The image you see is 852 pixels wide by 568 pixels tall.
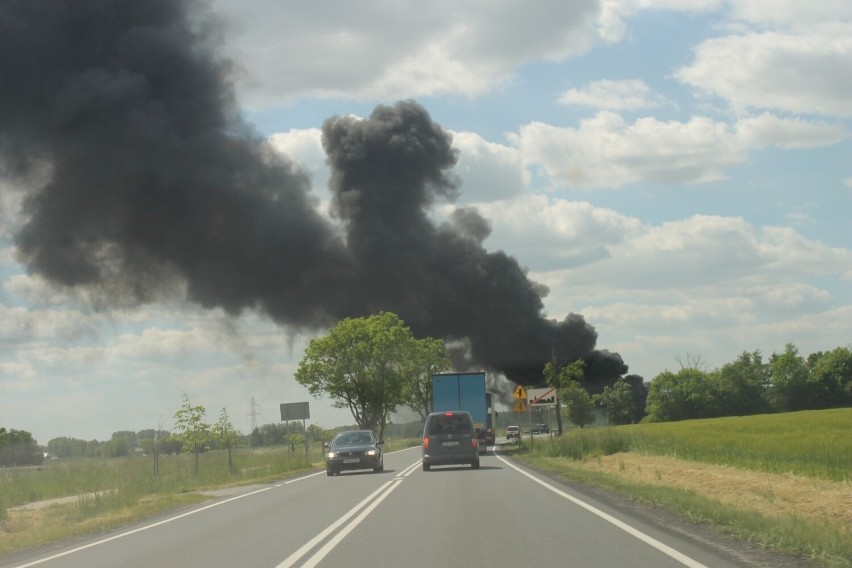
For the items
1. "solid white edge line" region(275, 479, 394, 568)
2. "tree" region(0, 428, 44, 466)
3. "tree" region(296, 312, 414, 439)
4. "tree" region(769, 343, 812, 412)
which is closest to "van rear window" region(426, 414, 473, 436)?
"solid white edge line" region(275, 479, 394, 568)

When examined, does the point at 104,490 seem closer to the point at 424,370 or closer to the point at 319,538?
the point at 319,538

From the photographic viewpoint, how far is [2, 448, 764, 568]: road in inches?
399

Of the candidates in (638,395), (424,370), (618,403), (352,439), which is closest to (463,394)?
(352,439)

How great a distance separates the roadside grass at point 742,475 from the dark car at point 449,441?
2.46 metres

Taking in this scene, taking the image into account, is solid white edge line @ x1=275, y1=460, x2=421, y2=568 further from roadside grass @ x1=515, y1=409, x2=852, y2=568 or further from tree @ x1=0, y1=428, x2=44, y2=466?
tree @ x1=0, y1=428, x2=44, y2=466

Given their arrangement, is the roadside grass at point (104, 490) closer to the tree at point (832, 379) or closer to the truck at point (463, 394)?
the truck at point (463, 394)

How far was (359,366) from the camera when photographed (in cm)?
6769

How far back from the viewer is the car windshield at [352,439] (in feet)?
104

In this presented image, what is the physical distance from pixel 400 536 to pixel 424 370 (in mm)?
68231

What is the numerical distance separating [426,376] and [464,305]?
8078 millimetres

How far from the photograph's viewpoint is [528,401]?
38281mm

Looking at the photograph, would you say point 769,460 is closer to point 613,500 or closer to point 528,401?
point 613,500

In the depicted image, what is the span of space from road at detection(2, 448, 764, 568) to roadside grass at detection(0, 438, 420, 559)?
147cm

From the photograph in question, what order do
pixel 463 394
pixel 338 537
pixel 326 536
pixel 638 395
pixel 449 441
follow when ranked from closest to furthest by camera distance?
pixel 338 537, pixel 326 536, pixel 449 441, pixel 463 394, pixel 638 395
